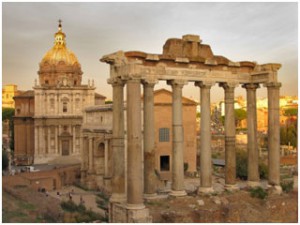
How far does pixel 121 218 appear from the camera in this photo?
14938 mm

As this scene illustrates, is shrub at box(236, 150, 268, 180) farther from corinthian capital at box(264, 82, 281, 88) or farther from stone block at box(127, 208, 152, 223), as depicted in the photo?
stone block at box(127, 208, 152, 223)

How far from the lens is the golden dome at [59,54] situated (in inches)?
1940

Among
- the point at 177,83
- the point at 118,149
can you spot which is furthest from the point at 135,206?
the point at 177,83

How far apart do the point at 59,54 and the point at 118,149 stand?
35999mm

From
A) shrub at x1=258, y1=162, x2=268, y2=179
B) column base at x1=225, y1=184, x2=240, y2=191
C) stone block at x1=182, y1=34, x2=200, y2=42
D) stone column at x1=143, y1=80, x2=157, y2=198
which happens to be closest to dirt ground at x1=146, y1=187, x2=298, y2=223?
column base at x1=225, y1=184, x2=240, y2=191

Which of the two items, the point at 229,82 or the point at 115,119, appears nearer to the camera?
the point at 115,119

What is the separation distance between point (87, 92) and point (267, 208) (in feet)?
105

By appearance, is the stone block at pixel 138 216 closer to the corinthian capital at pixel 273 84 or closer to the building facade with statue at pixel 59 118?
the corinthian capital at pixel 273 84

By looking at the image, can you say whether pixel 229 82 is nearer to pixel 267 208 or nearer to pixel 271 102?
pixel 271 102

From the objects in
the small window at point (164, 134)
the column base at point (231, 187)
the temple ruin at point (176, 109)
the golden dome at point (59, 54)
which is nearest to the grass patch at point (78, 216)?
the temple ruin at point (176, 109)

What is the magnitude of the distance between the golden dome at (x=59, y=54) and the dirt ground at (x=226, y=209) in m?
35.4

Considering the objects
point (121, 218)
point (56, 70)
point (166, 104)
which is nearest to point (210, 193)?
point (121, 218)

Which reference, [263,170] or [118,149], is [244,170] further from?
[118,149]

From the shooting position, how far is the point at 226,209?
16031 millimetres
